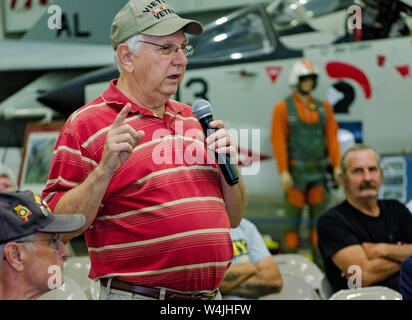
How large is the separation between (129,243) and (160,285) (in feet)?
0.43

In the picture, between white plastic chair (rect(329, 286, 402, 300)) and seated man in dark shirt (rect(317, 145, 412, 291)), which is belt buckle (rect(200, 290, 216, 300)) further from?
seated man in dark shirt (rect(317, 145, 412, 291))

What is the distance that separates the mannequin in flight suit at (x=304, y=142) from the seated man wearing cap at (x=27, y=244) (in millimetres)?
3207

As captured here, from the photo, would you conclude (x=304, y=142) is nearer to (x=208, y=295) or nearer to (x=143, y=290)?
(x=208, y=295)

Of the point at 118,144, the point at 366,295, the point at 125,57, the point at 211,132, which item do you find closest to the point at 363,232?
the point at 366,295

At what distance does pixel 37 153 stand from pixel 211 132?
139 inches

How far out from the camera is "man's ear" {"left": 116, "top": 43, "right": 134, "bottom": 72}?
1.60 m

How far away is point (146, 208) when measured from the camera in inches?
58.9

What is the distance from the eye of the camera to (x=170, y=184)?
59.9 inches

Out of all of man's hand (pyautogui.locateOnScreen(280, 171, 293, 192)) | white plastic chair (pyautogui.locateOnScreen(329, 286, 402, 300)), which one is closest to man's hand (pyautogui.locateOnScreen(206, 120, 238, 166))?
white plastic chair (pyautogui.locateOnScreen(329, 286, 402, 300))

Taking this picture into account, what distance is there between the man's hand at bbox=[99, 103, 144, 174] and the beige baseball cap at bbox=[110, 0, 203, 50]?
0.26 metres

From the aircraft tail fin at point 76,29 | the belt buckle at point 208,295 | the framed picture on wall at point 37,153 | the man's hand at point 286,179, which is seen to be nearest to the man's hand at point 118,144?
the belt buckle at point 208,295

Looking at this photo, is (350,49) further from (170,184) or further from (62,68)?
(170,184)

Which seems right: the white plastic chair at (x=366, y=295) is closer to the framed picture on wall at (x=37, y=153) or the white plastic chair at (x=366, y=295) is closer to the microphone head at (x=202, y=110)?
the microphone head at (x=202, y=110)

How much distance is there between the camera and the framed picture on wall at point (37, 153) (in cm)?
466
